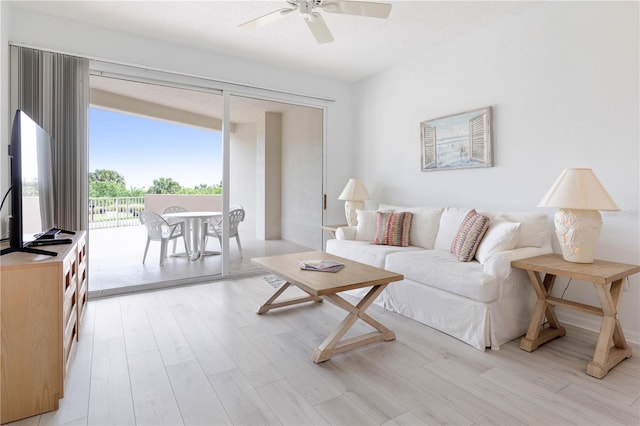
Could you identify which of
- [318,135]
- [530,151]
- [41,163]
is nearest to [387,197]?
[318,135]

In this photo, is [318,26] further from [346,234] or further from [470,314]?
[470,314]

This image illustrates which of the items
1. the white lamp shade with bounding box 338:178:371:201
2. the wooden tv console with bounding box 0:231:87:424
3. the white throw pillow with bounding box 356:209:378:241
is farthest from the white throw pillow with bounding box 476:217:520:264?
the wooden tv console with bounding box 0:231:87:424

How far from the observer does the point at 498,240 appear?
2.61 m

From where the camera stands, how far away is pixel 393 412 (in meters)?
1.63

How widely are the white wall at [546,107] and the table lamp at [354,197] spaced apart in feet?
1.82

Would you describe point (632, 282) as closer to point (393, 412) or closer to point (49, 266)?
point (393, 412)

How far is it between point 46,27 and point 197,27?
131 centimetres

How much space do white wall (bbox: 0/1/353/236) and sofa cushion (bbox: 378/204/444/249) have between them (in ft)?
5.27

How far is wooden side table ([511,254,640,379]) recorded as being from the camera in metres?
2.00

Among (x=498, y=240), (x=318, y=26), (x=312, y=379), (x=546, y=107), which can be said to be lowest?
(x=312, y=379)

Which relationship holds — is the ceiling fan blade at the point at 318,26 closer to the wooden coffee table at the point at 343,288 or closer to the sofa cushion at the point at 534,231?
the wooden coffee table at the point at 343,288

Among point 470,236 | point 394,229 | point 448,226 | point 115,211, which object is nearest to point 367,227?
point 394,229

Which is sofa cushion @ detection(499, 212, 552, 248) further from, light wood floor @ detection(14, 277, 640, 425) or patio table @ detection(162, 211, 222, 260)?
patio table @ detection(162, 211, 222, 260)

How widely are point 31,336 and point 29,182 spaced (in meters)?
1.03
